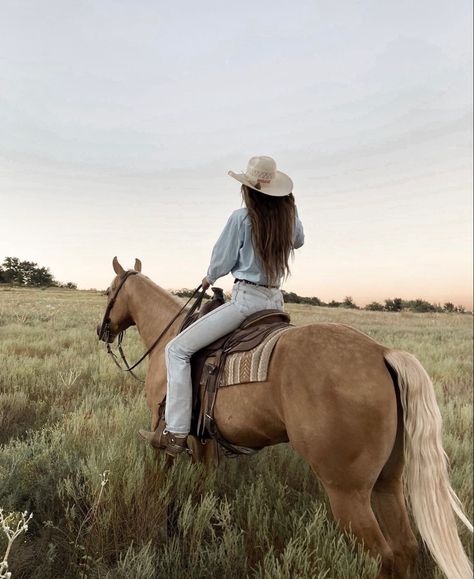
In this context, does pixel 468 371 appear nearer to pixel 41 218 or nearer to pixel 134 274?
pixel 134 274

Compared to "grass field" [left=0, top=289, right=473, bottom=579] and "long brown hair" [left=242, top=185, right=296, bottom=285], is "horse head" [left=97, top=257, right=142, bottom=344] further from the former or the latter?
"long brown hair" [left=242, top=185, right=296, bottom=285]

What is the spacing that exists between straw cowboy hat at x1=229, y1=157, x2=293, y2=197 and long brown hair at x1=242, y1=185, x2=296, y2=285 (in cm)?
8

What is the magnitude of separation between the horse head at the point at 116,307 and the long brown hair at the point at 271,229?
6.81 ft

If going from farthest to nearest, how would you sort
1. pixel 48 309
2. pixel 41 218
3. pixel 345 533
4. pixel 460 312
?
pixel 460 312 → pixel 48 309 → pixel 41 218 → pixel 345 533

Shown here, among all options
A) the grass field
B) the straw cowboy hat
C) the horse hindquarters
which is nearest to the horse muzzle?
the grass field

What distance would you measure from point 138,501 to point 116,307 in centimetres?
235

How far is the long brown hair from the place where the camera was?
303 centimetres

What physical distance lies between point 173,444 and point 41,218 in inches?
210

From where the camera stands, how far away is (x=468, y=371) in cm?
966

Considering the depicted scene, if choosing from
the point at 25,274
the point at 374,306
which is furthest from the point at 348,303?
the point at 25,274

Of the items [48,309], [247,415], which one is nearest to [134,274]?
[247,415]

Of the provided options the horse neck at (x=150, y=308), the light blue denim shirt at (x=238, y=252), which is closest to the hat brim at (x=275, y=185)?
the light blue denim shirt at (x=238, y=252)

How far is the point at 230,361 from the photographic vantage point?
2.98 m

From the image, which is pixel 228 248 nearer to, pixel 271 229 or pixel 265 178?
pixel 271 229
